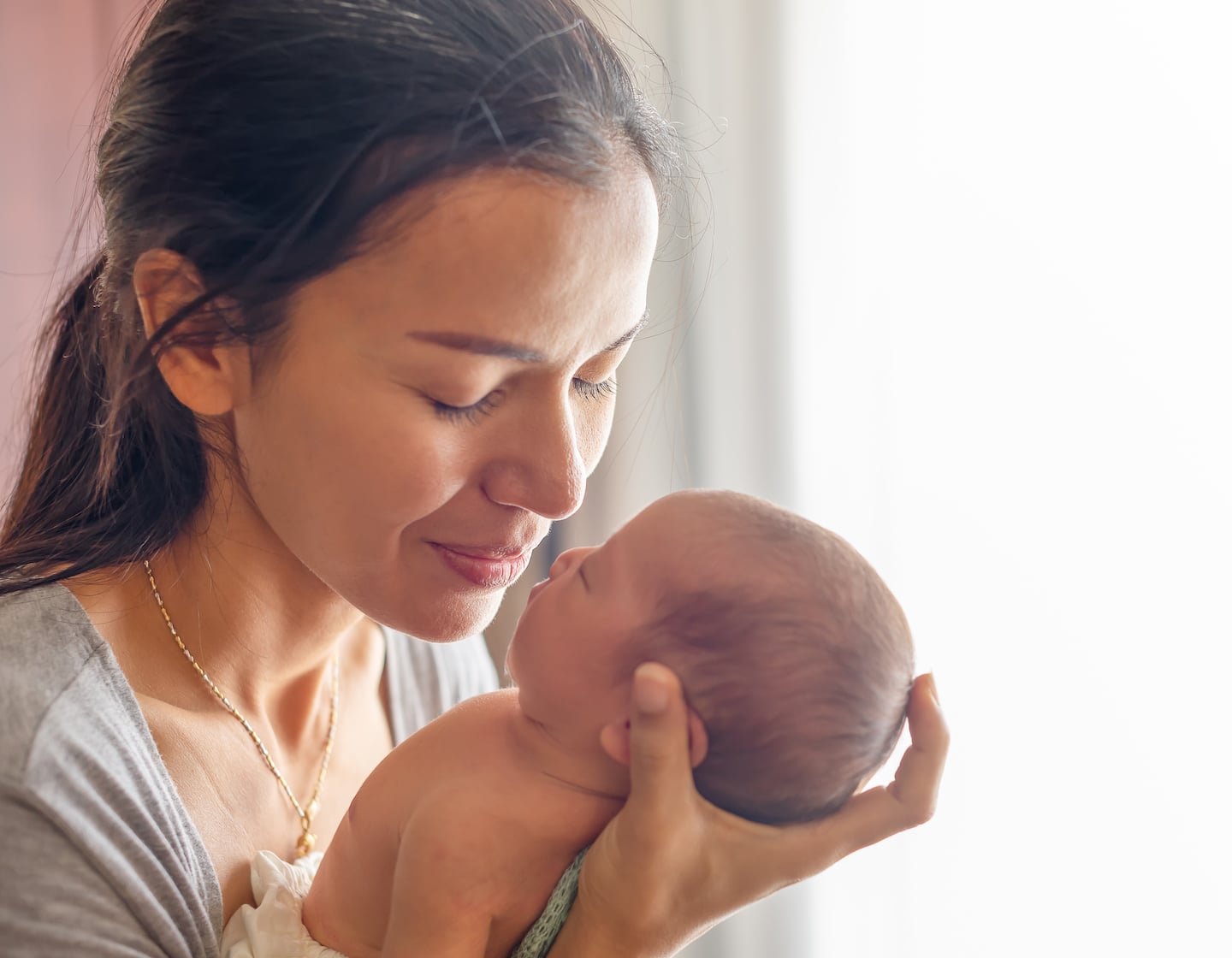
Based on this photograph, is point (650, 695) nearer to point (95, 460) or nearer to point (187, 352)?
point (187, 352)

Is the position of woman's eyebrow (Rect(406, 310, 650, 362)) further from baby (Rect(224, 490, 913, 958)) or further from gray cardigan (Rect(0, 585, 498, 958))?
gray cardigan (Rect(0, 585, 498, 958))

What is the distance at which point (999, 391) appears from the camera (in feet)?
5.51

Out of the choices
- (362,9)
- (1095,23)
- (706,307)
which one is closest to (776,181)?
(706,307)

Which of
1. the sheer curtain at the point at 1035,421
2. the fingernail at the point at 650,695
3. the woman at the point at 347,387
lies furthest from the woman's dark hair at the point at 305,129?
the sheer curtain at the point at 1035,421

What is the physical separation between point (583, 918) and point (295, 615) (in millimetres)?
519

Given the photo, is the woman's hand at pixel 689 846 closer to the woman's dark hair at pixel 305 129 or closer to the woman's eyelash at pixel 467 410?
the woman's eyelash at pixel 467 410

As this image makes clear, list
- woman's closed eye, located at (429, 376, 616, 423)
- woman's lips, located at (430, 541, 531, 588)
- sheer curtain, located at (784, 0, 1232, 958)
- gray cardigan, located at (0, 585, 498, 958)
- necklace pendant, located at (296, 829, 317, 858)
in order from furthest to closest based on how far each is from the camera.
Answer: sheer curtain, located at (784, 0, 1232, 958), necklace pendant, located at (296, 829, 317, 858), woman's lips, located at (430, 541, 531, 588), woman's closed eye, located at (429, 376, 616, 423), gray cardigan, located at (0, 585, 498, 958)

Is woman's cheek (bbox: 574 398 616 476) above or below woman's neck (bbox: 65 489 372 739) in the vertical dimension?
above

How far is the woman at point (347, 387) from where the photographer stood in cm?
100

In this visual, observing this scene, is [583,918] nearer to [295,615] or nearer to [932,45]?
[295,615]

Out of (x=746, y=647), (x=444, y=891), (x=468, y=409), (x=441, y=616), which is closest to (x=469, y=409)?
(x=468, y=409)

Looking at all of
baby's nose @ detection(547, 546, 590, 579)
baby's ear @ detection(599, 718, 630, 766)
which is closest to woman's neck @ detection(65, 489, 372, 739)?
baby's nose @ detection(547, 546, 590, 579)

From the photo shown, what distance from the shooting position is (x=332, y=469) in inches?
42.5

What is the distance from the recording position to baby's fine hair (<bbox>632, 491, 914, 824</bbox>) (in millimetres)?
994
